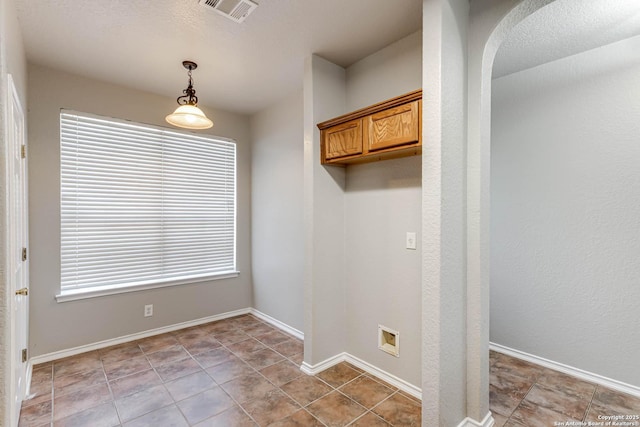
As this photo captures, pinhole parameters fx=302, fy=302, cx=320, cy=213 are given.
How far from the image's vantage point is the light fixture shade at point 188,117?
2.36m

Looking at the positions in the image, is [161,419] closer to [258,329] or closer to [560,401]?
[258,329]

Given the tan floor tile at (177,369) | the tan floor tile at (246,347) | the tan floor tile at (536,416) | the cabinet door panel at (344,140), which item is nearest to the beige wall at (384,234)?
the cabinet door panel at (344,140)

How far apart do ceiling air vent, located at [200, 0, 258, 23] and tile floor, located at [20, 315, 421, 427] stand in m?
2.73

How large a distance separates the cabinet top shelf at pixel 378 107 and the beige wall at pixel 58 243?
213 cm

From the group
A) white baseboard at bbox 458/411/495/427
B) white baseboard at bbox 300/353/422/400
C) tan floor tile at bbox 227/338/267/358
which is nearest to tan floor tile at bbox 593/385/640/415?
white baseboard at bbox 458/411/495/427

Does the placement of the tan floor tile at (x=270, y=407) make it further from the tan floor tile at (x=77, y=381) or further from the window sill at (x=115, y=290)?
the window sill at (x=115, y=290)

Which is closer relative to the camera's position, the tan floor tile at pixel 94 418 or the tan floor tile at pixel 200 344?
the tan floor tile at pixel 94 418

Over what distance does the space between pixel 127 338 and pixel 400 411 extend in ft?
9.35

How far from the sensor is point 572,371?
2.51 meters

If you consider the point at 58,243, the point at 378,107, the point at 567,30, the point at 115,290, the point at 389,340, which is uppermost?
the point at 567,30

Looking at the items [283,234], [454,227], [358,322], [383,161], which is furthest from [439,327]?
[283,234]

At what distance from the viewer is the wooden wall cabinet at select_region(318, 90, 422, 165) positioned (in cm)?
196

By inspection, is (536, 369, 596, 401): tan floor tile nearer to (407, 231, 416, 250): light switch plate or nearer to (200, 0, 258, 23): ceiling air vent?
Result: (407, 231, 416, 250): light switch plate

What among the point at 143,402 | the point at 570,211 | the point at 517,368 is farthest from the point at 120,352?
the point at 570,211
